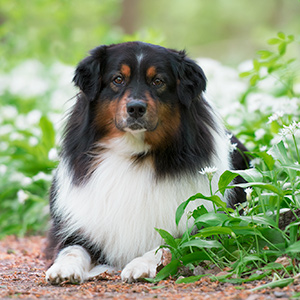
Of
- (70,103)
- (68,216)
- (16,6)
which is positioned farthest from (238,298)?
(16,6)

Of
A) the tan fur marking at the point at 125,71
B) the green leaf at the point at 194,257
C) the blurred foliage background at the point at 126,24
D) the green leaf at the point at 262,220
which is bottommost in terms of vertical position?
the green leaf at the point at 194,257

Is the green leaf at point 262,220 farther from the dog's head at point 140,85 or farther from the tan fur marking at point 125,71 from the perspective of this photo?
the tan fur marking at point 125,71

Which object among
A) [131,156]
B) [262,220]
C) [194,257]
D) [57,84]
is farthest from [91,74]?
[57,84]

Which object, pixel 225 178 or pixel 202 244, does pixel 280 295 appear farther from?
pixel 225 178

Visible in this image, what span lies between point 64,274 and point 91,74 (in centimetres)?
152

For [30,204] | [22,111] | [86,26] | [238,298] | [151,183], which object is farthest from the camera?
[86,26]

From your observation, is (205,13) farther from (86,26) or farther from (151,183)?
(151,183)

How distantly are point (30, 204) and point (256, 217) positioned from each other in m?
3.64

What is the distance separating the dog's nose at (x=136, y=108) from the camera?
3521 mm

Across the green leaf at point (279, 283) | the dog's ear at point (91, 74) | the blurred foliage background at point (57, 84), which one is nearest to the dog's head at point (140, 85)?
the dog's ear at point (91, 74)

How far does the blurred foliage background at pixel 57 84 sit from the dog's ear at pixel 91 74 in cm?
45

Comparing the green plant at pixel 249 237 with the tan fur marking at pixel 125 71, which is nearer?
the green plant at pixel 249 237

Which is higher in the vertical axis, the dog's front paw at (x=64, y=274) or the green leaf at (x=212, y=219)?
the green leaf at (x=212, y=219)

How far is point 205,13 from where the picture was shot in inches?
969
